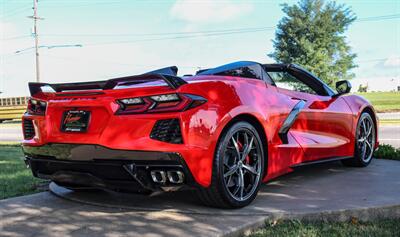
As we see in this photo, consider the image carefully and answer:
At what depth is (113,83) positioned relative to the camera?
3256mm

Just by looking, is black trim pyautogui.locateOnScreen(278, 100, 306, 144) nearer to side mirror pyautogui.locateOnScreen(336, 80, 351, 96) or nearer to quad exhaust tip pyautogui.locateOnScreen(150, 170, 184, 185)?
side mirror pyautogui.locateOnScreen(336, 80, 351, 96)

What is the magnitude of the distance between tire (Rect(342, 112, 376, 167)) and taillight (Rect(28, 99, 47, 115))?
12.2ft

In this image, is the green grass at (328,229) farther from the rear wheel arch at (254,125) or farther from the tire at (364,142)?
the tire at (364,142)

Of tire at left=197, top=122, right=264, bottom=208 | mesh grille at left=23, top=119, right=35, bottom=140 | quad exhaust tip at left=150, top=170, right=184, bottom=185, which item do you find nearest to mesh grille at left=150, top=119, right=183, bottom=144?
quad exhaust tip at left=150, top=170, right=184, bottom=185

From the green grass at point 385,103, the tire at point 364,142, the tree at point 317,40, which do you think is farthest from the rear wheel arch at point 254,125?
the tree at point 317,40

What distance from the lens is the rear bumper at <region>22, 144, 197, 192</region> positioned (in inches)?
119

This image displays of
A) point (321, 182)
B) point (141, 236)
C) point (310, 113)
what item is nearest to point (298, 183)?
point (321, 182)

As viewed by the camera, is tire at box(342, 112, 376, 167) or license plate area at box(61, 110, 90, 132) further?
tire at box(342, 112, 376, 167)

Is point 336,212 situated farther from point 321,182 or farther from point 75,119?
point 75,119

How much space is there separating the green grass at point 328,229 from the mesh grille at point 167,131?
86 cm

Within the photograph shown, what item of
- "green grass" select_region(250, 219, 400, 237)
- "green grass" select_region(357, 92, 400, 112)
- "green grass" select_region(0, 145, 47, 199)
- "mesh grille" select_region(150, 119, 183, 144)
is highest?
"mesh grille" select_region(150, 119, 183, 144)

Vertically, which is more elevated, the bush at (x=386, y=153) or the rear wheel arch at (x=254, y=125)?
the rear wheel arch at (x=254, y=125)

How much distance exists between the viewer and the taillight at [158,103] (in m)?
3.11

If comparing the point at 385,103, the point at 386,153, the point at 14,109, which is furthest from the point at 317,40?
the point at 386,153
